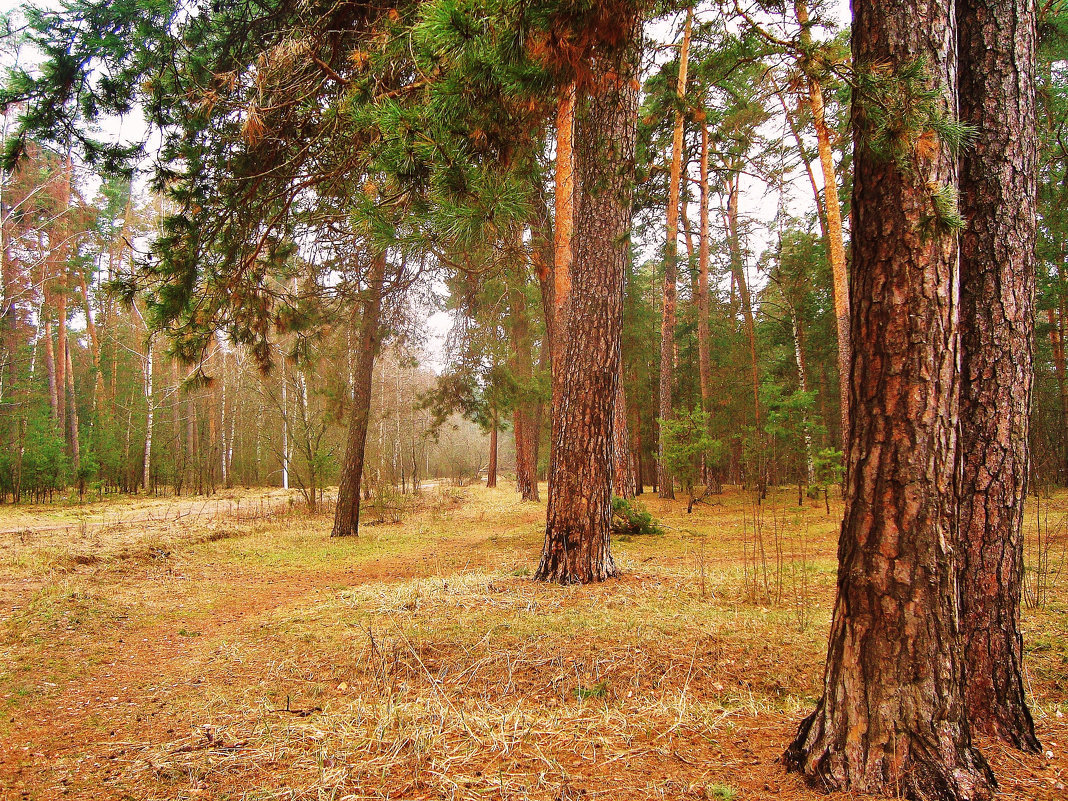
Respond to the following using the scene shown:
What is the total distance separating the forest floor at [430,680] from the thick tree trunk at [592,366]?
18.3 inches

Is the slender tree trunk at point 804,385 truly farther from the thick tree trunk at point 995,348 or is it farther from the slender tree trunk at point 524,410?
the thick tree trunk at point 995,348

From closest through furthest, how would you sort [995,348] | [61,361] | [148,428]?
[995,348], [61,361], [148,428]

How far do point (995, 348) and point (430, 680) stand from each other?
2.99m

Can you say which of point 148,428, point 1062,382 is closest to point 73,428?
point 148,428

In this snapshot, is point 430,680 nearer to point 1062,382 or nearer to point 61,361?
point 1062,382

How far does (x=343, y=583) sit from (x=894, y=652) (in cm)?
551

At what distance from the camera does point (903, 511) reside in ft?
5.65

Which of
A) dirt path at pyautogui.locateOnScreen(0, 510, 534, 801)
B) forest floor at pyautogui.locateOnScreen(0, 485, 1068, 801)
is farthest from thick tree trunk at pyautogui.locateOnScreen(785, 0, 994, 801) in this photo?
dirt path at pyautogui.locateOnScreen(0, 510, 534, 801)

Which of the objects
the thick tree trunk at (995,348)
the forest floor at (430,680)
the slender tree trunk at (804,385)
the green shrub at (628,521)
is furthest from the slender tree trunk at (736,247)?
the thick tree trunk at (995,348)

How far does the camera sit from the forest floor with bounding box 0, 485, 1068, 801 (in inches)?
80.7

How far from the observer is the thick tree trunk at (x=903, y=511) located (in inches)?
66.6

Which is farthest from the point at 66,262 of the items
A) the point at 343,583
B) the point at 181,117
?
the point at 343,583

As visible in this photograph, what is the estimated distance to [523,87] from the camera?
2.56 metres

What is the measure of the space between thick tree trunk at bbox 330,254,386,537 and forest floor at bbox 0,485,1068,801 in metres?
2.73
